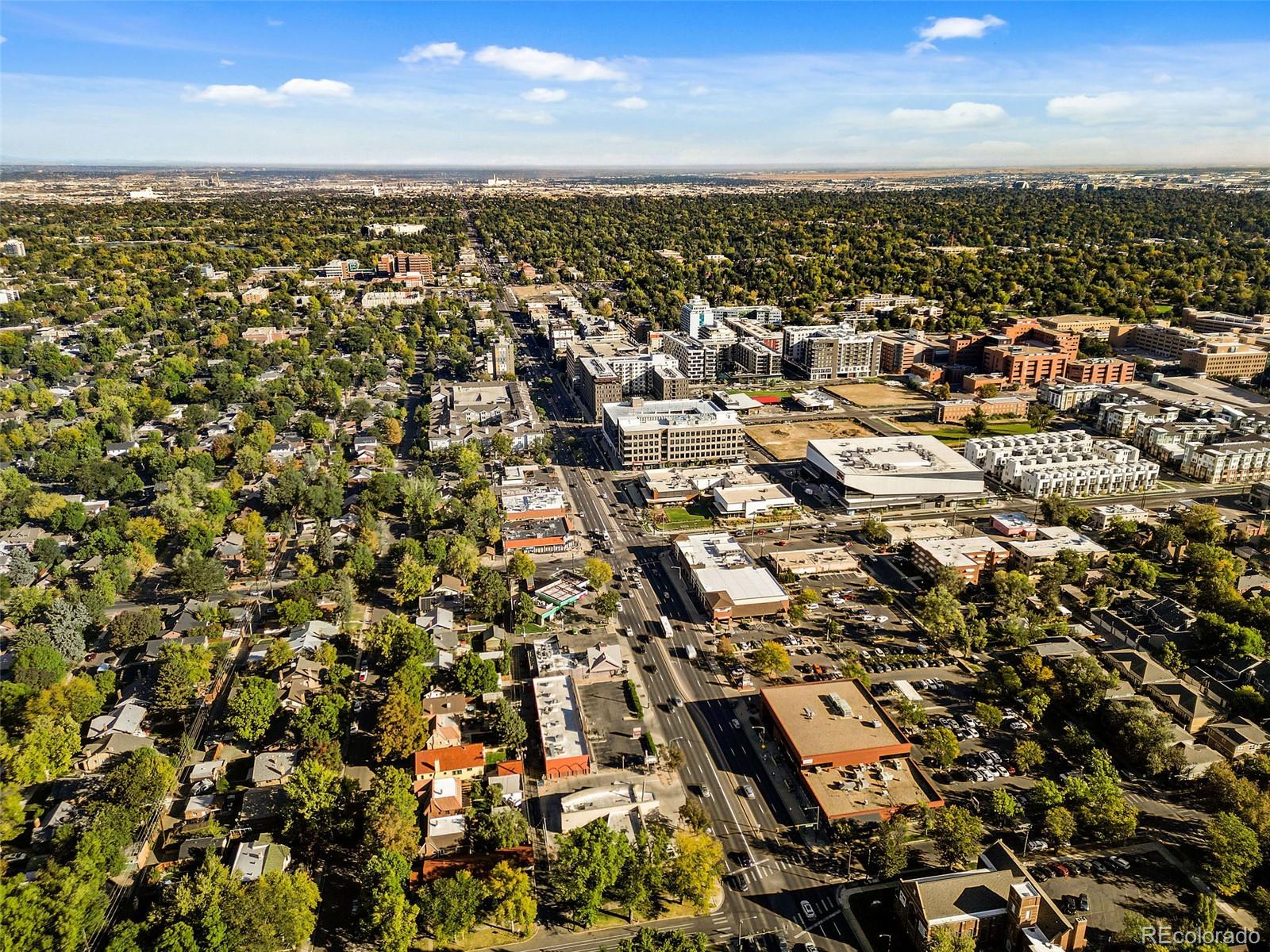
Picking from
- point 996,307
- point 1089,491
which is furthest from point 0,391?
point 996,307

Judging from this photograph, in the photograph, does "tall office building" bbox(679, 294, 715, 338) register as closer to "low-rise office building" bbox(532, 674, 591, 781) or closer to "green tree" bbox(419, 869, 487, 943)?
"low-rise office building" bbox(532, 674, 591, 781)

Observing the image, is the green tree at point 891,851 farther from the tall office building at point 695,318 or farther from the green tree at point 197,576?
the tall office building at point 695,318

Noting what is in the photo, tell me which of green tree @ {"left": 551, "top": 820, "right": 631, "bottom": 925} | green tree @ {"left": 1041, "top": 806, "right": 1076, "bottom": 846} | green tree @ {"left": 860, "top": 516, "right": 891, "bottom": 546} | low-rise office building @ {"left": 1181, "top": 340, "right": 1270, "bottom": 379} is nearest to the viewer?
green tree @ {"left": 551, "top": 820, "right": 631, "bottom": 925}

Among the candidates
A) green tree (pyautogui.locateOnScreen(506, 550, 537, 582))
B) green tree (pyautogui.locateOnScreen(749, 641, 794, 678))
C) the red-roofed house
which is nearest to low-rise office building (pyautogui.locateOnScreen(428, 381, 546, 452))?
green tree (pyautogui.locateOnScreen(506, 550, 537, 582))

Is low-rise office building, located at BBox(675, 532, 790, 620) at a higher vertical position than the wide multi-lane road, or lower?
higher

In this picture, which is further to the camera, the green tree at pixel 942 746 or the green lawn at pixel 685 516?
the green lawn at pixel 685 516

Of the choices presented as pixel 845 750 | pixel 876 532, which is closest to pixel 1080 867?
pixel 845 750

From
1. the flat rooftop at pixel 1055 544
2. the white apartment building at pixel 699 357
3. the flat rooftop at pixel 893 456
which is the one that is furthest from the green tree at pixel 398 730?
the white apartment building at pixel 699 357
